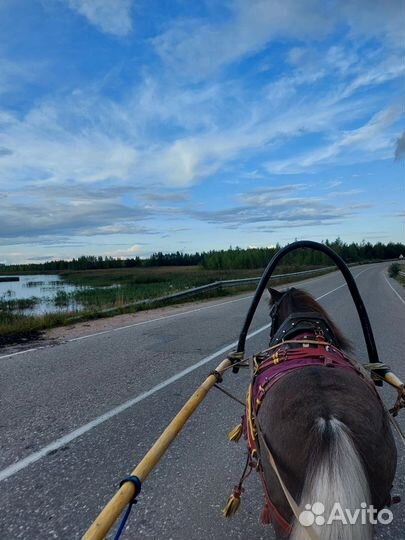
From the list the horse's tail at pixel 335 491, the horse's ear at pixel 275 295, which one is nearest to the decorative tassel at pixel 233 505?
the horse's tail at pixel 335 491

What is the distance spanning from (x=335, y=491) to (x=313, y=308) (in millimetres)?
1705

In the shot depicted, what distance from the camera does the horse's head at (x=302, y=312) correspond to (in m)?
2.68

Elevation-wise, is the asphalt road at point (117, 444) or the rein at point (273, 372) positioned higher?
the rein at point (273, 372)

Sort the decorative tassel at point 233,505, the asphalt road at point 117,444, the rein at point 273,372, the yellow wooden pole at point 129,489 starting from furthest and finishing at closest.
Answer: the asphalt road at point 117,444
the decorative tassel at point 233,505
the rein at point 273,372
the yellow wooden pole at point 129,489

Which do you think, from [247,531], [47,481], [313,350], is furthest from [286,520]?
[47,481]

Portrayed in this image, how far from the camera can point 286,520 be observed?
5.27 feet

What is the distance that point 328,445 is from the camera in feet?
4.83

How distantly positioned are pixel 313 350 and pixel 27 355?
6.67 meters

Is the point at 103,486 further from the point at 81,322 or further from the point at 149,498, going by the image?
the point at 81,322


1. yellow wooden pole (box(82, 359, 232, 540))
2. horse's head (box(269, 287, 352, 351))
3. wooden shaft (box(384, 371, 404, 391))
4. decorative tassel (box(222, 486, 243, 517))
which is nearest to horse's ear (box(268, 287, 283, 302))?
horse's head (box(269, 287, 352, 351))

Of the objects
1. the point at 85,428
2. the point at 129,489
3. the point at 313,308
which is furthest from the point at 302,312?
the point at 85,428

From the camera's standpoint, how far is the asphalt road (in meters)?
2.57

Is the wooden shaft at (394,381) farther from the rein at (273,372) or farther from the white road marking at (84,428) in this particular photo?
the white road marking at (84,428)

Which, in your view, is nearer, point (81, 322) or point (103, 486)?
point (103, 486)
